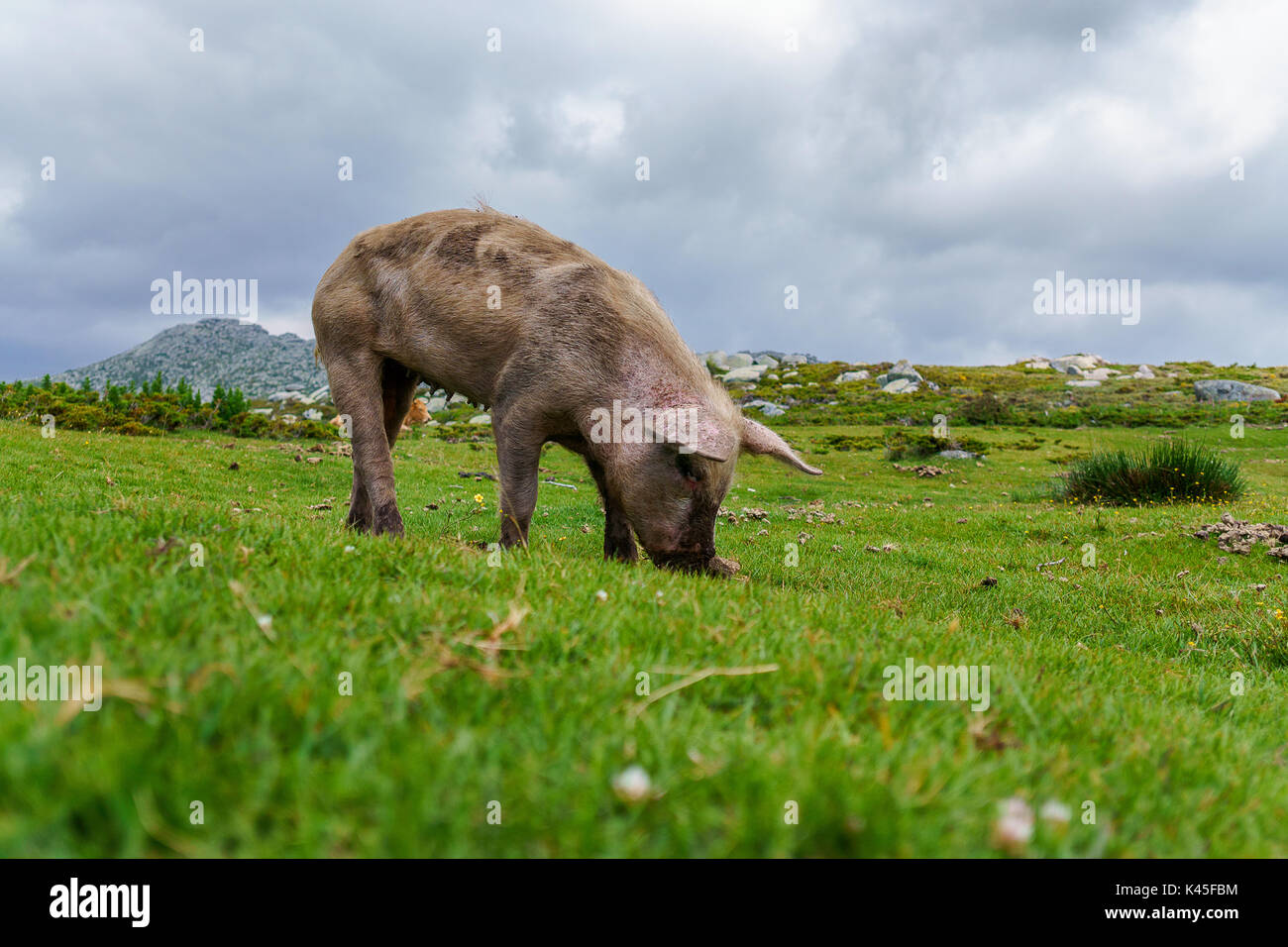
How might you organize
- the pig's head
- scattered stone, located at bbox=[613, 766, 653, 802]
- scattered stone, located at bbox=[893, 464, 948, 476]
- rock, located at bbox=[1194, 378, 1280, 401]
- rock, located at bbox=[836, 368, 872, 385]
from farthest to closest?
1. rock, located at bbox=[836, 368, 872, 385]
2. rock, located at bbox=[1194, 378, 1280, 401]
3. scattered stone, located at bbox=[893, 464, 948, 476]
4. the pig's head
5. scattered stone, located at bbox=[613, 766, 653, 802]

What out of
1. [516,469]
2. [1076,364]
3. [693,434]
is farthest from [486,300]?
[1076,364]

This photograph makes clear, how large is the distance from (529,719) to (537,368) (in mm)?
4922

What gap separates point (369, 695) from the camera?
195 centimetres

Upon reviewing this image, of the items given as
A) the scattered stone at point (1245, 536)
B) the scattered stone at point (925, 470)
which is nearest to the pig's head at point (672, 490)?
the scattered stone at point (1245, 536)

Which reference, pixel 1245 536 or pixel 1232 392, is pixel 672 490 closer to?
pixel 1245 536

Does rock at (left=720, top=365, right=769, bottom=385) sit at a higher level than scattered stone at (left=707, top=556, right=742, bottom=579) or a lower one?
higher

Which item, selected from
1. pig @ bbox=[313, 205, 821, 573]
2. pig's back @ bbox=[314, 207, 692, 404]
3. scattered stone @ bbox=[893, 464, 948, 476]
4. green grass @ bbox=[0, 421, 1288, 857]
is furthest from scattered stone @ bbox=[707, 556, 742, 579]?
scattered stone @ bbox=[893, 464, 948, 476]

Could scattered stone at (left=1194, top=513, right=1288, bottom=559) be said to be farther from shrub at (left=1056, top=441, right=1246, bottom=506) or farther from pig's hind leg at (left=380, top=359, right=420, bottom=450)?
pig's hind leg at (left=380, top=359, right=420, bottom=450)

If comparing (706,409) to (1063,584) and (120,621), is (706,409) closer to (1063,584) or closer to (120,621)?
(120,621)

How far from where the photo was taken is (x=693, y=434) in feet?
18.8

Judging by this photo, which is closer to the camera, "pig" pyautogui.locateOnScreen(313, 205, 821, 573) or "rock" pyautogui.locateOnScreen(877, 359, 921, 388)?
"pig" pyautogui.locateOnScreen(313, 205, 821, 573)

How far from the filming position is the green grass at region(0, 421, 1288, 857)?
145cm

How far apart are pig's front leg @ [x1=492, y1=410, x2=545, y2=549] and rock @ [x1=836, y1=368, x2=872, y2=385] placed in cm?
6851
